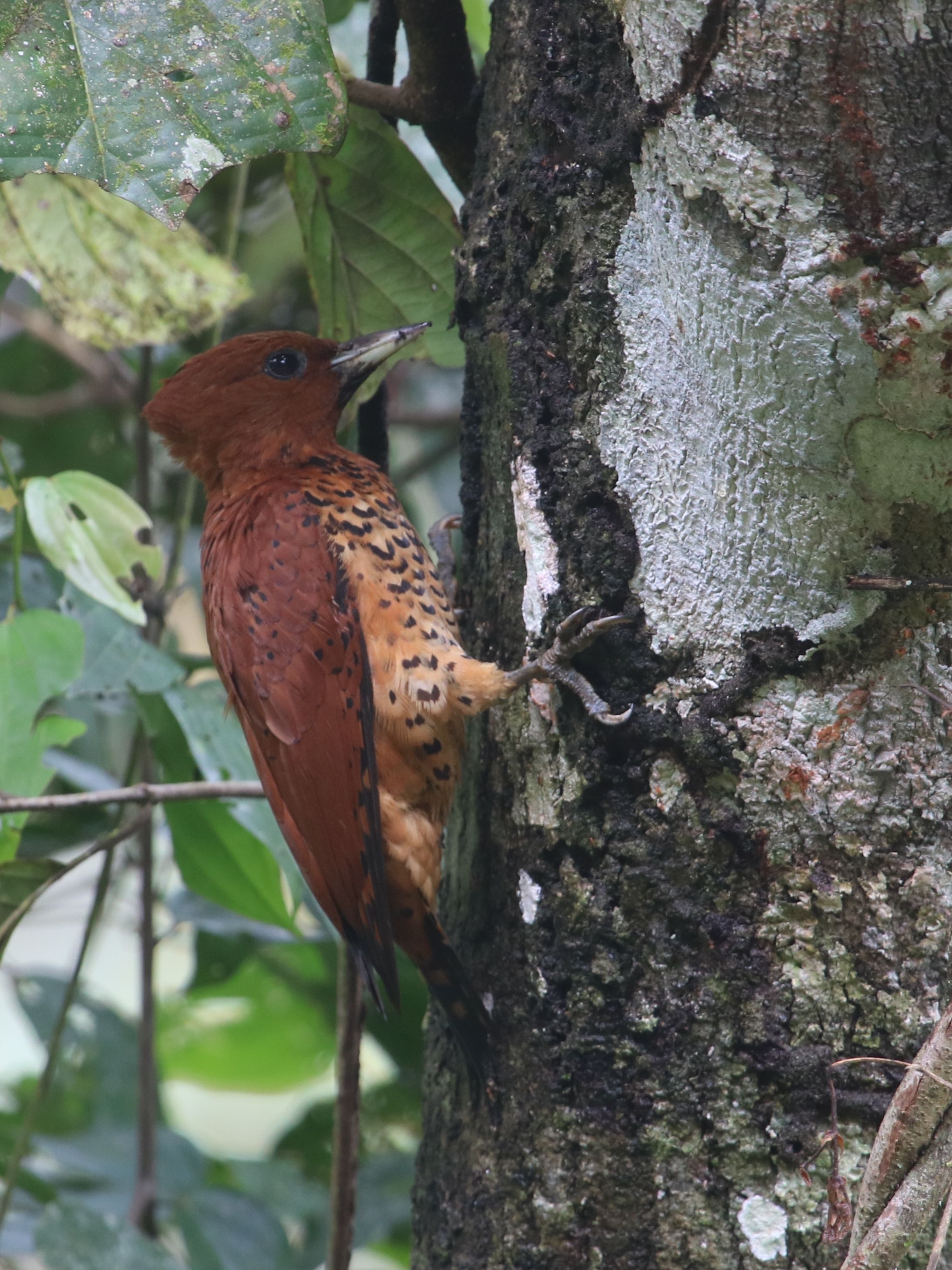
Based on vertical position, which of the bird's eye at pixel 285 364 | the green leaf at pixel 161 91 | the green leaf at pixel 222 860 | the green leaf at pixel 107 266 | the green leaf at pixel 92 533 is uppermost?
the green leaf at pixel 107 266

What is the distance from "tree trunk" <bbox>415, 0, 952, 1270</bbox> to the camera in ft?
4.37

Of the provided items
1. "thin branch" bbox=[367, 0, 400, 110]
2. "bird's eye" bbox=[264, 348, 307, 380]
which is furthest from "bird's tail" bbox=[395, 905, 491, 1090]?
"thin branch" bbox=[367, 0, 400, 110]

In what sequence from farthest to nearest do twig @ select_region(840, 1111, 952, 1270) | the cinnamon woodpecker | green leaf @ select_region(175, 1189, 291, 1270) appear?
green leaf @ select_region(175, 1189, 291, 1270) < the cinnamon woodpecker < twig @ select_region(840, 1111, 952, 1270)

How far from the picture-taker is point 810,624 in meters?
1.50

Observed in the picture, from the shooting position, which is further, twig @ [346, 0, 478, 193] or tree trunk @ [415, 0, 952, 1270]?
twig @ [346, 0, 478, 193]

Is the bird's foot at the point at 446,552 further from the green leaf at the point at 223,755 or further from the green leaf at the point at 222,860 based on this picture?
the green leaf at the point at 222,860

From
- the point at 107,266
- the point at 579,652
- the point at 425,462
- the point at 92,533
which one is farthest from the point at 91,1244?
the point at 425,462

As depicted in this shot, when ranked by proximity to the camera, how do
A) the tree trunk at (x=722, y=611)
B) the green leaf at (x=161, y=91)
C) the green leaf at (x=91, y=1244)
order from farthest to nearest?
1. the green leaf at (x=91, y=1244)
2. the green leaf at (x=161, y=91)
3. the tree trunk at (x=722, y=611)

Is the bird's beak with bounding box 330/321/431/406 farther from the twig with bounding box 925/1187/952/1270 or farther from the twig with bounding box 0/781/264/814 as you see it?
the twig with bounding box 925/1187/952/1270

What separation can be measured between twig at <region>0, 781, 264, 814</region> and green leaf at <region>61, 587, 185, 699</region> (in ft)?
0.88

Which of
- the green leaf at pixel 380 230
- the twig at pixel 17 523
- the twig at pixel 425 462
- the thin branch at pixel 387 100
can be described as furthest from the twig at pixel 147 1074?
the thin branch at pixel 387 100

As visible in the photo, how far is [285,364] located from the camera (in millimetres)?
2623

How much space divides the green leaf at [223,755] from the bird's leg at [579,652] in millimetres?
804

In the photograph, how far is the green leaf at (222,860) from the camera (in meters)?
2.37
